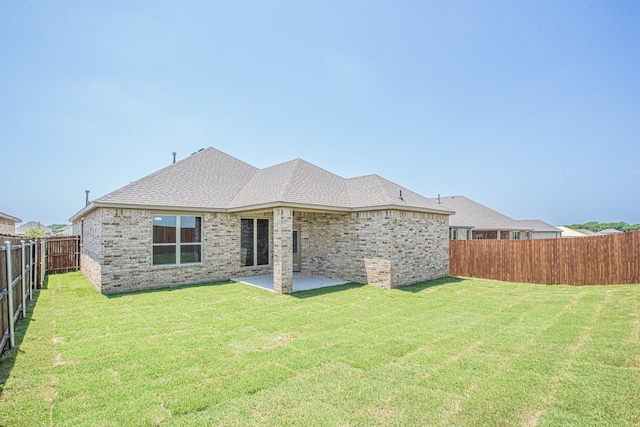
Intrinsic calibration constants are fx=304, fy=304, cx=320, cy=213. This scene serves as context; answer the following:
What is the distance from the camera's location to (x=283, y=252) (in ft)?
32.4

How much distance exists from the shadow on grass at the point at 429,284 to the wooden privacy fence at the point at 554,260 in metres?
1.19

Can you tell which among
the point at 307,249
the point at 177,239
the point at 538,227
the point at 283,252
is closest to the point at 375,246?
the point at 283,252

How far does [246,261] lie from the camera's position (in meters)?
12.9

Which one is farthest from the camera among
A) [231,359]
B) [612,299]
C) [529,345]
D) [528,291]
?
[528,291]

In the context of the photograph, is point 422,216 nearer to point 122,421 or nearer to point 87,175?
point 122,421

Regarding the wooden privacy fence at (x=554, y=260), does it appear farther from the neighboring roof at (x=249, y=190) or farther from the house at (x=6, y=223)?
the house at (x=6, y=223)

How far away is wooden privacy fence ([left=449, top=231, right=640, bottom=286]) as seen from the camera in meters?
10.4

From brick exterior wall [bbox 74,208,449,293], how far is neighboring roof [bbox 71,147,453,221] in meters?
0.44

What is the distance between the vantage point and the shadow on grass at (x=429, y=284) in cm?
1062

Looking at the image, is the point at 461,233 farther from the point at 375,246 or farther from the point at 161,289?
the point at 161,289

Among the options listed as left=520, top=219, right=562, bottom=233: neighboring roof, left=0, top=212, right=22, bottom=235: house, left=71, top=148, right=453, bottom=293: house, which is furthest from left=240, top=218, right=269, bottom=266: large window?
left=520, top=219, right=562, bottom=233: neighboring roof

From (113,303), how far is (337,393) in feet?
24.9

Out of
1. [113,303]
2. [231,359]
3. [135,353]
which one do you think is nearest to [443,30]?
[231,359]

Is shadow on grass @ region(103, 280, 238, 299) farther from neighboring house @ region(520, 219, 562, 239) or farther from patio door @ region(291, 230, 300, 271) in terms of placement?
neighboring house @ region(520, 219, 562, 239)
